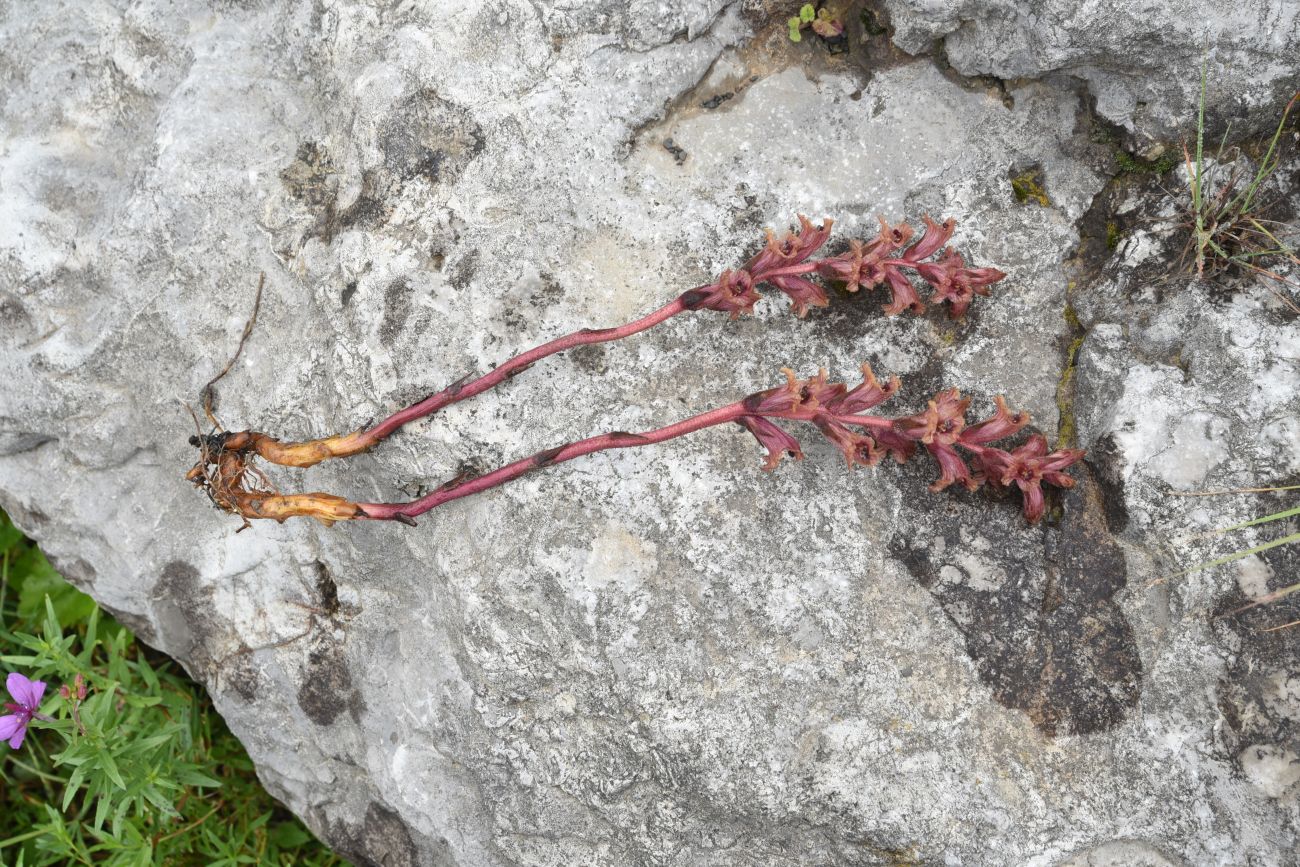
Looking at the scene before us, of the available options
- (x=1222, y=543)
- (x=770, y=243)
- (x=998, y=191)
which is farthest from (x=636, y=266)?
(x=1222, y=543)

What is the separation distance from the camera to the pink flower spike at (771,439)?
320cm

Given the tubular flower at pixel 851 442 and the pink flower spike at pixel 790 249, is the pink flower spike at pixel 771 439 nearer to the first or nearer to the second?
the tubular flower at pixel 851 442

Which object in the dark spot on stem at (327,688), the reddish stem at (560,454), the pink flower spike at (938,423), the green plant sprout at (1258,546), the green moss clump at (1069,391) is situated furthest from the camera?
the dark spot on stem at (327,688)

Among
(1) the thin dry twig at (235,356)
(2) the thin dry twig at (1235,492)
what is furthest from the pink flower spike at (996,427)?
(1) the thin dry twig at (235,356)

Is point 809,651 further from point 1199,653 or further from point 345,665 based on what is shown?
point 345,665

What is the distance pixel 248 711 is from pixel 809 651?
2.14 meters

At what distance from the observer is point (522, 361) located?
131 inches

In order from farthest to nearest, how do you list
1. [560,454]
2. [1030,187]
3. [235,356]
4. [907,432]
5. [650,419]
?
Answer: 1. [235,356]
2. [1030,187]
3. [650,419]
4. [560,454]
5. [907,432]

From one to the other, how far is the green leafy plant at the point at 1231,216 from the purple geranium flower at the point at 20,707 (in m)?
4.05

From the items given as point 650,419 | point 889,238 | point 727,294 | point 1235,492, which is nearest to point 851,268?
point 889,238

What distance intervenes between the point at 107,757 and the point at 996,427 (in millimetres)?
3120

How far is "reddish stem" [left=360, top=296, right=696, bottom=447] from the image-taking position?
3326 mm

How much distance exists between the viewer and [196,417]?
383 centimetres

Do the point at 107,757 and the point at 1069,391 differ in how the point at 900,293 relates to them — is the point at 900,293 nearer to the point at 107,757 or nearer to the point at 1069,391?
the point at 1069,391
